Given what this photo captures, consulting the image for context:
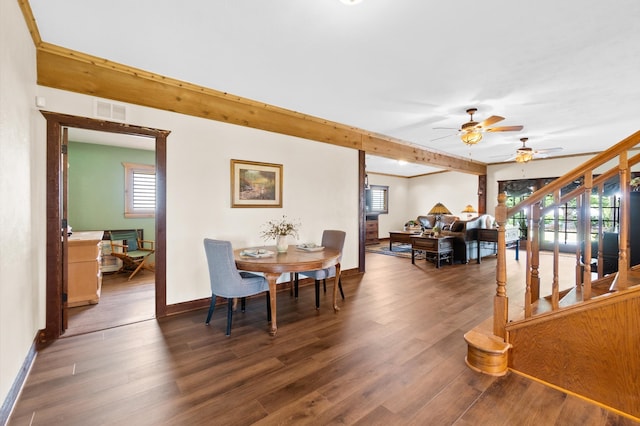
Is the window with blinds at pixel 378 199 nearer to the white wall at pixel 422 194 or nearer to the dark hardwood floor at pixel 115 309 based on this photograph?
the white wall at pixel 422 194

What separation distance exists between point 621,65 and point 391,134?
123 inches

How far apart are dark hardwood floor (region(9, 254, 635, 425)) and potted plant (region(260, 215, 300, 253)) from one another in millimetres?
798

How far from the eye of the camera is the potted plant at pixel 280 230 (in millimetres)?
3315

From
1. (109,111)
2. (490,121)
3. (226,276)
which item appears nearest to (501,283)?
(226,276)

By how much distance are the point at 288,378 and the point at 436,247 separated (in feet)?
14.6

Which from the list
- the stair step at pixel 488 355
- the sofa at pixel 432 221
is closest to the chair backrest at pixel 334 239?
the stair step at pixel 488 355

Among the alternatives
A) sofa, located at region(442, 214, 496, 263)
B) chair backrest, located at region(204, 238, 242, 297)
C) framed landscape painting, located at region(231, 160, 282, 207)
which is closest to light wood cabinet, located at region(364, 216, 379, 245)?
sofa, located at region(442, 214, 496, 263)

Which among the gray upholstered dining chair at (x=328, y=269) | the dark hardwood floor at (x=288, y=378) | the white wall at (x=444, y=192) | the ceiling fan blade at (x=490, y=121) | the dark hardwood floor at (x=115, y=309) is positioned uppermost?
the ceiling fan blade at (x=490, y=121)

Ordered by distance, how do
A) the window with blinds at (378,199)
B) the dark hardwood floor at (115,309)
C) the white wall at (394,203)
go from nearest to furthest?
the dark hardwood floor at (115,309) → the window with blinds at (378,199) → the white wall at (394,203)

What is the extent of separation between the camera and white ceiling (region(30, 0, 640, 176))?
2.14 m

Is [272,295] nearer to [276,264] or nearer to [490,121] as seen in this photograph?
[276,264]

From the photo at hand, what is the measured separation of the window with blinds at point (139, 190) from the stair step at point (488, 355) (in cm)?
580

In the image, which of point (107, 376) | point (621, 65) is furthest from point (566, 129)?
point (107, 376)

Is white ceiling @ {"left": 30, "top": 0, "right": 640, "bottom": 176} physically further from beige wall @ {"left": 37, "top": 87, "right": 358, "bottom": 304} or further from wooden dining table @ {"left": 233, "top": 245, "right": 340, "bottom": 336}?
wooden dining table @ {"left": 233, "top": 245, "right": 340, "bottom": 336}
